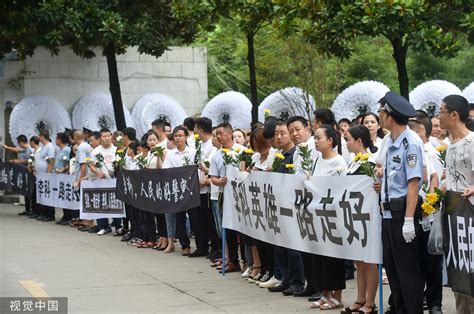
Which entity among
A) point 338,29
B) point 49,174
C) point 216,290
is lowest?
point 216,290

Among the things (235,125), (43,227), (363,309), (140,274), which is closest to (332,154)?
(363,309)

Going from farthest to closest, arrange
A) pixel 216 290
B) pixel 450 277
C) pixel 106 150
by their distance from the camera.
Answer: pixel 106 150, pixel 216 290, pixel 450 277

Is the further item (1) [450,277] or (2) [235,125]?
(2) [235,125]

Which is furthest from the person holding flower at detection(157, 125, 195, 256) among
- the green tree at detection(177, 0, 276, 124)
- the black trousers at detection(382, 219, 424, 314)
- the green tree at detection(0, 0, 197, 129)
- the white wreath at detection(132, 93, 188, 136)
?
the white wreath at detection(132, 93, 188, 136)

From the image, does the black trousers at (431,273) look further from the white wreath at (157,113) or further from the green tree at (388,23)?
the white wreath at (157,113)

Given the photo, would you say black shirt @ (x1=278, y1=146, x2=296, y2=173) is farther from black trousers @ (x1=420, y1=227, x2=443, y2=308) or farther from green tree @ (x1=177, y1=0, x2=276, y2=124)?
green tree @ (x1=177, y1=0, x2=276, y2=124)

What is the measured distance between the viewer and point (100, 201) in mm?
17234

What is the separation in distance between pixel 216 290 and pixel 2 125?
18.1m

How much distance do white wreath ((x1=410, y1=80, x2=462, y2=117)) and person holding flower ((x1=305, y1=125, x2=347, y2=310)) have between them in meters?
10.7

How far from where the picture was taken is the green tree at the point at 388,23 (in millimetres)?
15320

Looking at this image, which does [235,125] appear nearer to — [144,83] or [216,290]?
[144,83]

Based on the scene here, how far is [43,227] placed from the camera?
756 inches

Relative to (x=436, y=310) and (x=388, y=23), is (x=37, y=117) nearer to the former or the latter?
(x=388, y=23)

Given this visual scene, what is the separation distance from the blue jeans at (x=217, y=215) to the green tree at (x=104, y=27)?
10.4 m
